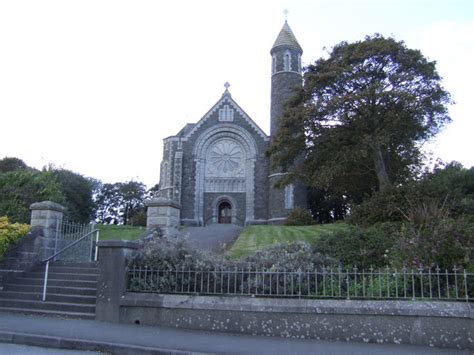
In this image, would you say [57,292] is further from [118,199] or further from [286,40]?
[118,199]

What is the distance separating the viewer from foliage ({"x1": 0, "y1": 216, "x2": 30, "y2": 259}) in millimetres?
11820

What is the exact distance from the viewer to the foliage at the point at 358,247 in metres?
11.6

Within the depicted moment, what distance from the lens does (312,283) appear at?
8391 millimetres

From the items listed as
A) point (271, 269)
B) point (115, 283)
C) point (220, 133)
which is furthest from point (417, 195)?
point (220, 133)

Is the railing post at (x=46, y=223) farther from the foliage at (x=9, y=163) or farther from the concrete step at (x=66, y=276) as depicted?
the foliage at (x=9, y=163)

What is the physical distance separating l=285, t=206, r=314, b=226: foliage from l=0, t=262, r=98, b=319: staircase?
78.3 ft

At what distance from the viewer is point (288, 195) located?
127ft

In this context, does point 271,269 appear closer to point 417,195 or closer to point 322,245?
point 322,245

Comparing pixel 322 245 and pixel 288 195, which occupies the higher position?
pixel 288 195

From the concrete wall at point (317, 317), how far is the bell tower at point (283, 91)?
29.4 metres

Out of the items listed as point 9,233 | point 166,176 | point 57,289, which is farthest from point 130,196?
point 57,289

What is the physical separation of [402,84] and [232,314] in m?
18.9

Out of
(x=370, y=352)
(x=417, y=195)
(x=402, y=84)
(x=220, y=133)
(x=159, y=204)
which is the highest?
(x=220, y=133)

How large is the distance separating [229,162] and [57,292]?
32332 mm
